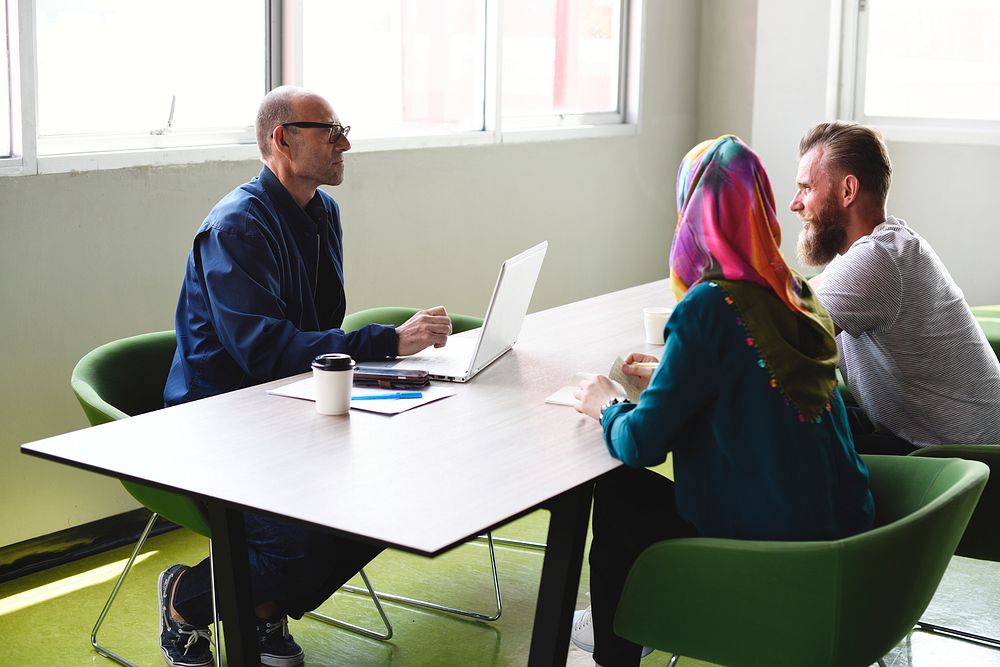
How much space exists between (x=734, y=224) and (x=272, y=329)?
3.83 ft

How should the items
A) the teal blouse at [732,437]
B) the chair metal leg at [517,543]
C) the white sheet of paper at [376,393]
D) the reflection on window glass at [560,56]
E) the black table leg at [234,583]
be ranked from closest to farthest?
1. the teal blouse at [732,437]
2. the black table leg at [234,583]
3. the white sheet of paper at [376,393]
4. the chair metal leg at [517,543]
5. the reflection on window glass at [560,56]

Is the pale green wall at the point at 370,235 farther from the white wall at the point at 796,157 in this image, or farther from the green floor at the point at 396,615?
the white wall at the point at 796,157

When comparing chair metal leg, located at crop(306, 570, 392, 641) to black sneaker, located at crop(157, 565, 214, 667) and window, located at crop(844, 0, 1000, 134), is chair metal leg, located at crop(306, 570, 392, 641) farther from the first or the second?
window, located at crop(844, 0, 1000, 134)

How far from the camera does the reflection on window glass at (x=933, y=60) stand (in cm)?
559

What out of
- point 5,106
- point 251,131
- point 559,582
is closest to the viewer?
point 559,582

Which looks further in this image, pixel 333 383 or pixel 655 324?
pixel 655 324

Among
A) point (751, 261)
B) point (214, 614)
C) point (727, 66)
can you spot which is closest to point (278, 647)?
point (214, 614)

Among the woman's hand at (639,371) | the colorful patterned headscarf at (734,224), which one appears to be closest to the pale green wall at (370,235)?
the woman's hand at (639,371)

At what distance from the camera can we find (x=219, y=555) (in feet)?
7.02

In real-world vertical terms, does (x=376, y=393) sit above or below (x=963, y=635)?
above

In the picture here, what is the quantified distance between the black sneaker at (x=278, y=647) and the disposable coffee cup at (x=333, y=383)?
0.81 m

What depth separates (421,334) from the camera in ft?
9.06

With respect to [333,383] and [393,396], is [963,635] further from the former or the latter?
[333,383]

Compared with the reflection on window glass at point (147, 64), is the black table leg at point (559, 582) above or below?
below
